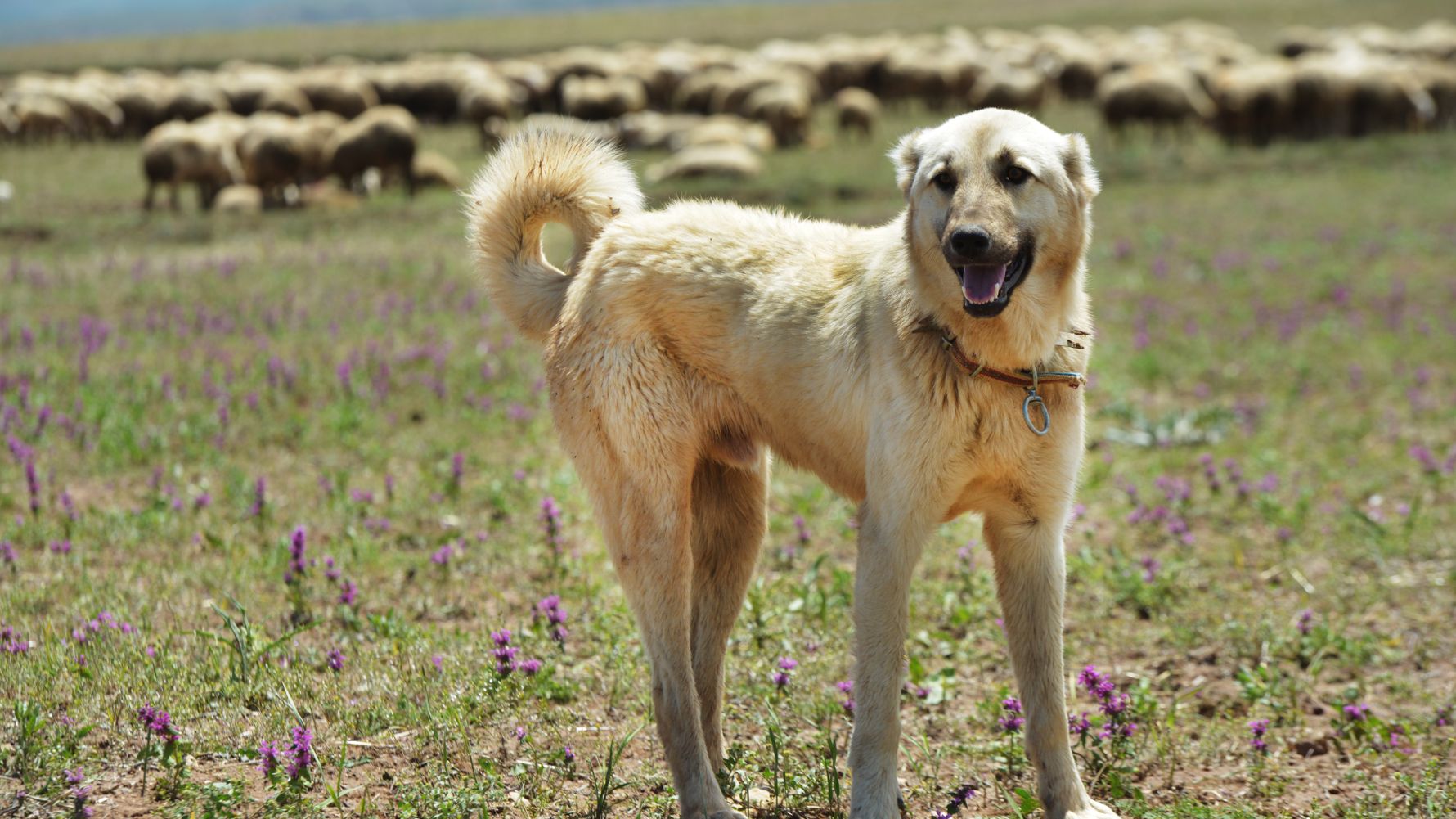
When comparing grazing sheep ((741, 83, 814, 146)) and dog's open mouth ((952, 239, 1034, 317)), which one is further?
grazing sheep ((741, 83, 814, 146))

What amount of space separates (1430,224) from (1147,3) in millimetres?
80009

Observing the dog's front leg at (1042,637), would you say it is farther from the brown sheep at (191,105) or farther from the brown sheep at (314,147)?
the brown sheep at (191,105)

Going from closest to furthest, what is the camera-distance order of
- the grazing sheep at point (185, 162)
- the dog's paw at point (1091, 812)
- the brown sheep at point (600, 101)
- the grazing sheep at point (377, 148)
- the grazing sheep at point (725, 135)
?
the dog's paw at point (1091, 812) < the grazing sheep at point (185, 162) < the grazing sheep at point (377, 148) < the grazing sheep at point (725, 135) < the brown sheep at point (600, 101)

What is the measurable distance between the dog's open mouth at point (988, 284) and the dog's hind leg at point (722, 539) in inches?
46.3

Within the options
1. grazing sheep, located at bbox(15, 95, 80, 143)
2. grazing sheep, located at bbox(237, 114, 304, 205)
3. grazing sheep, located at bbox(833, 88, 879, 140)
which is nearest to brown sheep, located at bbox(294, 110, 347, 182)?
grazing sheep, located at bbox(237, 114, 304, 205)

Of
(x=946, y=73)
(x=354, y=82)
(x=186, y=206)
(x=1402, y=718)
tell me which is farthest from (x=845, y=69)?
(x=1402, y=718)

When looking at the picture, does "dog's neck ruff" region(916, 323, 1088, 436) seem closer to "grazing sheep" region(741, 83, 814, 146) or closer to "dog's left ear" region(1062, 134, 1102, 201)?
"dog's left ear" region(1062, 134, 1102, 201)

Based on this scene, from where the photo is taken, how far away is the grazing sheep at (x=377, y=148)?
23.2 metres

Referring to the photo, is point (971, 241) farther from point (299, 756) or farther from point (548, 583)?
point (548, 583)

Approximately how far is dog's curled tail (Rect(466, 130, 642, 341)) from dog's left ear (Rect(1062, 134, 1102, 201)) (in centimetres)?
160

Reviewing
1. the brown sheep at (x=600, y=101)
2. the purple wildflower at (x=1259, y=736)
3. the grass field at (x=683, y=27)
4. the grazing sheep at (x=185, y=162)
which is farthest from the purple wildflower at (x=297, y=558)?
the grass field at (x=683, y=27)

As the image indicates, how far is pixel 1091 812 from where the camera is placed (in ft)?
12.8

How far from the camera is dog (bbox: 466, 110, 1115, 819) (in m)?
3.68

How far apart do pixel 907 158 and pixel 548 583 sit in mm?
2855
